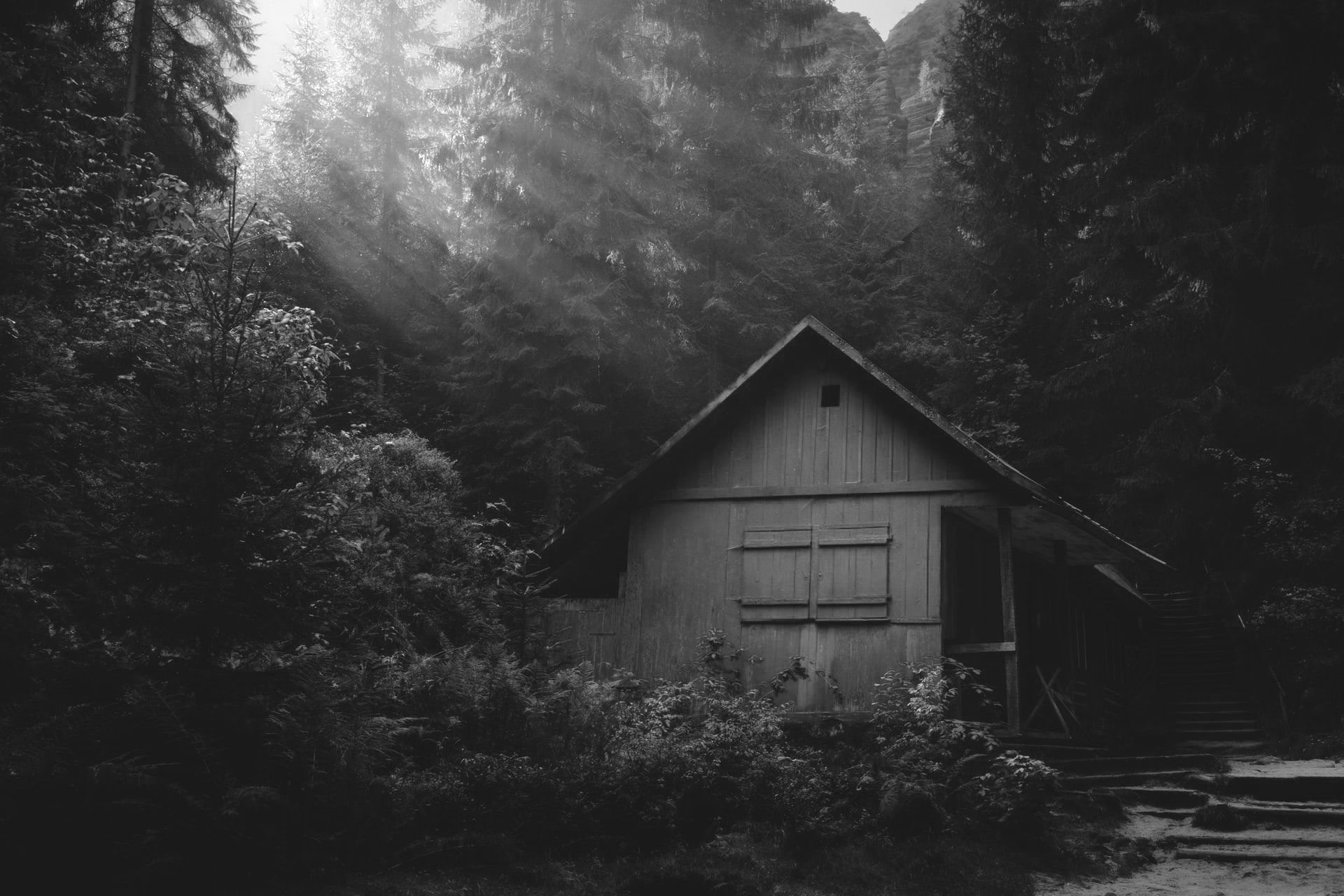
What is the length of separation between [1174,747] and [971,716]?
A: 6111mm

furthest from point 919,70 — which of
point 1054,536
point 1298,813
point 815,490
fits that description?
point 1298,813

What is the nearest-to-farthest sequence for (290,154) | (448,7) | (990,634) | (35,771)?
(35,771), (990,634), (290,154), (448,7)

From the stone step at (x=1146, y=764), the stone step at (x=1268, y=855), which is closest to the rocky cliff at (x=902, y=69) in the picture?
the stone step at (x=1146, y=764)

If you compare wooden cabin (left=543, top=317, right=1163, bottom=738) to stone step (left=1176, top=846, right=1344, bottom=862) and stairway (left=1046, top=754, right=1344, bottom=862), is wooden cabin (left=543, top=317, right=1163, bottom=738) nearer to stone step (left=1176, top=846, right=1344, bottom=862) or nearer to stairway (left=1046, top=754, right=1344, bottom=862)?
stairway (left=1046, top=754, right=1344, bottom=862)

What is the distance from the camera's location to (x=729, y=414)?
598 inches

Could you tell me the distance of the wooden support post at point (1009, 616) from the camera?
42.2ft

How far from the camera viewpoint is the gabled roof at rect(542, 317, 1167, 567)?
1295 cm

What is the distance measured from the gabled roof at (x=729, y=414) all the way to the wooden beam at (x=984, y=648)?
1783mm

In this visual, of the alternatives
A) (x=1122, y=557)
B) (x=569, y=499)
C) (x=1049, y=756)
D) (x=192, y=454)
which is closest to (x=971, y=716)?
(x=1049, y=756)

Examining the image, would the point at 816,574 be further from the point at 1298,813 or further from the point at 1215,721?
the point at 1215,721

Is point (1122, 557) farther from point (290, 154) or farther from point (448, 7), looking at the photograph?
point (448, 7)

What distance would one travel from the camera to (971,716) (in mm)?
14742

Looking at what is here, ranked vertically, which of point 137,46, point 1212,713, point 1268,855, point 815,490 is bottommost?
point 1268,855

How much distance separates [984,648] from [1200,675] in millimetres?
12848
